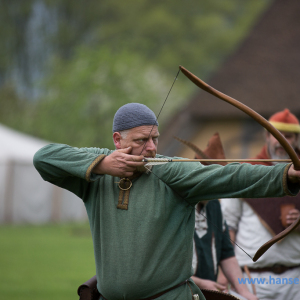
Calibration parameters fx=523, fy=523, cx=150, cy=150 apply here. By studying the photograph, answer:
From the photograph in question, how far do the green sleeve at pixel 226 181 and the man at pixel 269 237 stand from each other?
1196mm

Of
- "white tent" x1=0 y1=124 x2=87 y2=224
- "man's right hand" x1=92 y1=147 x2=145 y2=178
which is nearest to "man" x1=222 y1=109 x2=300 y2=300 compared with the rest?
"man's right hand" x1=92 y1=147 x2=145 y2=178

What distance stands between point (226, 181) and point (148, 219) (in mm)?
389

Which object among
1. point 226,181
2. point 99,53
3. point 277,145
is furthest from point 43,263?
point 99,53

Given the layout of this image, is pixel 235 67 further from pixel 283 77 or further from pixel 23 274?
pixel 23 274

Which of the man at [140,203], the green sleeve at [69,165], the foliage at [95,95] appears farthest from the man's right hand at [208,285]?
the foliage at [95,95]

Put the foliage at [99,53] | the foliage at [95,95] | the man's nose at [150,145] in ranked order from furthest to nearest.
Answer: the foliage at [99,53], the foliage at [95,95], the man's nose at [150,145]

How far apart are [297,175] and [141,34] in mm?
28856

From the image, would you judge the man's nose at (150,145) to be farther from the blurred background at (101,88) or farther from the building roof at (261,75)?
the building roof at (261,75)

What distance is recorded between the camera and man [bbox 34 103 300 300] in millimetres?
2299

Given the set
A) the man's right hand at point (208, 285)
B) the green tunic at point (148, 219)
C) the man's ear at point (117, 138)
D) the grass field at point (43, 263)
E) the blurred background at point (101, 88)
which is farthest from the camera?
the blurred background at point (101, 88)

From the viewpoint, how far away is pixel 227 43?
93.5 feet

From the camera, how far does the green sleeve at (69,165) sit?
2.39 m

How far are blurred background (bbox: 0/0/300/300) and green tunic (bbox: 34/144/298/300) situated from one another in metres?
4.45

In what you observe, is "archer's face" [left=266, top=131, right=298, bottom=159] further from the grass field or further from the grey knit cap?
the grass field
